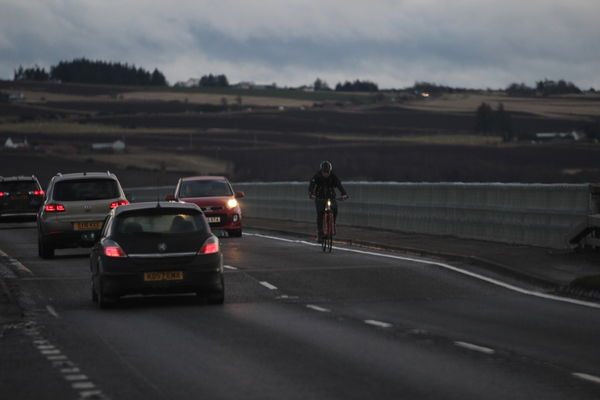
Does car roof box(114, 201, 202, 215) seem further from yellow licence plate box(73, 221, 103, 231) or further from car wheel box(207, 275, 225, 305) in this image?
yellow licence plate box(73, 221, 103, 231)

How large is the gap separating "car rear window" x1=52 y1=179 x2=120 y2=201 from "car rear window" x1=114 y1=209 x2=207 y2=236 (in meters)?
9.47

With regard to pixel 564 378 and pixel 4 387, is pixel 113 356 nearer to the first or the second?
pixel 4 387

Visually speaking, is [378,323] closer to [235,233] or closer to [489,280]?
[489,280]

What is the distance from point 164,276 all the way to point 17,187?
93.3 ft

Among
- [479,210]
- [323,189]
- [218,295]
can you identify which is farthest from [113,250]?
[479,210]

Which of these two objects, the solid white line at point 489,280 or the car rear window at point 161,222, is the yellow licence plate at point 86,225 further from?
the car rear window at point 161,222

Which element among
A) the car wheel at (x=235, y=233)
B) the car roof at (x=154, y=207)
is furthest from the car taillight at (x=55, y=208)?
the car roof at (x=154, y=207)

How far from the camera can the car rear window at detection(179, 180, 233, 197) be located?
35.2 meters

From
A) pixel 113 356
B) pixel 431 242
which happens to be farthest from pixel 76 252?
pixel 113 356

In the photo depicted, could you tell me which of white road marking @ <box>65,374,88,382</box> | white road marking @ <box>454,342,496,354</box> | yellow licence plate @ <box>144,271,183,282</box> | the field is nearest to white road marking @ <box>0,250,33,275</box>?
yellow licence plate @ <box>144,271,183,282</box>

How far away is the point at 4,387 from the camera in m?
10.2

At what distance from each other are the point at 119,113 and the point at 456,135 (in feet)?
180

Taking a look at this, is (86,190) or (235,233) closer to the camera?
(86,190)

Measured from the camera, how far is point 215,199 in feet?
113
